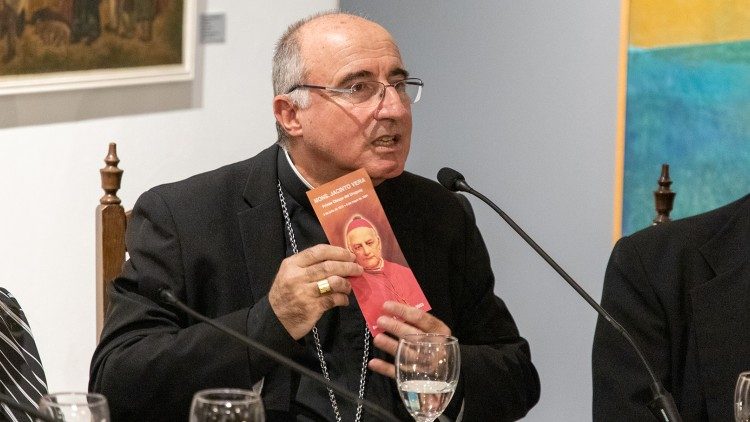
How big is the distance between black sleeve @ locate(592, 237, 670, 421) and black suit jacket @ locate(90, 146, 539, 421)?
0.26 m

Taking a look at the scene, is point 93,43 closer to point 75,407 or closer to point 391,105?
point 391,105

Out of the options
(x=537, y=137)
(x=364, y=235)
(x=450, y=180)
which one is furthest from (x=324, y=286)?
(x=537, y=137)

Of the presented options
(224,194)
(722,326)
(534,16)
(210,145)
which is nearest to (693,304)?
(722,326)

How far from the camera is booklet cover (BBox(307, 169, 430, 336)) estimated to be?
7.55ft

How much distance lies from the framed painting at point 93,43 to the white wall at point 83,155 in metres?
0.06

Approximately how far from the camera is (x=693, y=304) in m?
2.40

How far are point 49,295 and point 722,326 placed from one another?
2506mm

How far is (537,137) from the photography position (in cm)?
450

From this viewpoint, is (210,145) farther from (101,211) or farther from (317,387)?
(317,387)

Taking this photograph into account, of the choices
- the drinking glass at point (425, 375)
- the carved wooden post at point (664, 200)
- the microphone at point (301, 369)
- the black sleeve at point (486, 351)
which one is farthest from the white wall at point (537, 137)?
the microphone at point (301, 369)

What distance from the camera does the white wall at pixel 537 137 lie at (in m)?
4.35

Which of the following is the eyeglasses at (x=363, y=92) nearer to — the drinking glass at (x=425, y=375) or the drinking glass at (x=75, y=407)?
the drinking glass at (x=425, y=375)

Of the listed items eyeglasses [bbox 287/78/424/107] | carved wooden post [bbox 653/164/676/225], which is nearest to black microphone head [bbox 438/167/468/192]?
eyeglasses [bbox 287/78/424/107]

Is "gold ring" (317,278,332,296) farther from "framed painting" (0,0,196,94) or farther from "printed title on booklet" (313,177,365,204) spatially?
"framed painting" (0,0,196,94)
